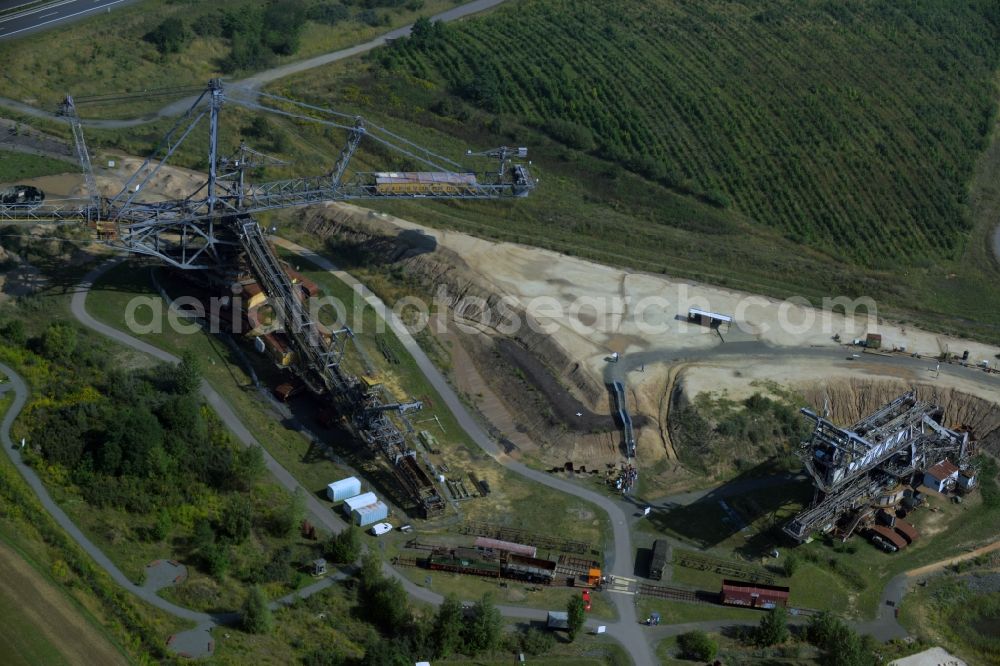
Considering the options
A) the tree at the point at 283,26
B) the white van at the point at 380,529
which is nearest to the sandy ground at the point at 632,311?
the white van at the point at 380,529

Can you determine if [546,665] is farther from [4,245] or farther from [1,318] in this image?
[4,245]

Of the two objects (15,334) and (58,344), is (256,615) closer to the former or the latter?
(58,344)

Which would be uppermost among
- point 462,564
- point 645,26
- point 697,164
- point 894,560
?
point 645,26

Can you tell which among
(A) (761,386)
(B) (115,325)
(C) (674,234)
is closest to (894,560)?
(A) (761,386)

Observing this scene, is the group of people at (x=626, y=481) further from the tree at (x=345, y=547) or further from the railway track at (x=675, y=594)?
the tree at (x=345, y=547)

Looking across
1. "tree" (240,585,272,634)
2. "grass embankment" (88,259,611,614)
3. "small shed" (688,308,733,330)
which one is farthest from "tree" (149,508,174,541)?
"small shed" (688,308,733,330)
